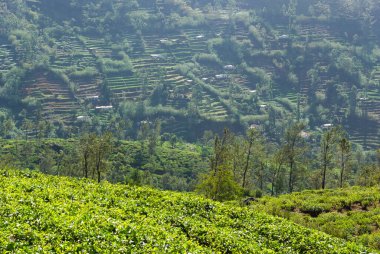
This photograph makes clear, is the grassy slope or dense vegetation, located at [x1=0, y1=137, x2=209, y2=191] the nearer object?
the grassy slope

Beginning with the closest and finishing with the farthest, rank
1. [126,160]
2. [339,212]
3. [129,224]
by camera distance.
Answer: [129,224]
[339,212]
[126,160]

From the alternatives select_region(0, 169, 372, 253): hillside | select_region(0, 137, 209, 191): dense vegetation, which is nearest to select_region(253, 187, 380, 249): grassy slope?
select_region(0, 169, 372, 253): hillside

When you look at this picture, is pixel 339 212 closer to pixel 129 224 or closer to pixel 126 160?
pixel 129 224

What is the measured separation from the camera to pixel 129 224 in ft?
74.3

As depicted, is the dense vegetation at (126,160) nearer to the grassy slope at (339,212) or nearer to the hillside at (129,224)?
the grassy slope at (339,212)

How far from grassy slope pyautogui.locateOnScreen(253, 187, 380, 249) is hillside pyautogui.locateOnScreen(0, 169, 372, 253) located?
Result: 8975 millimetres

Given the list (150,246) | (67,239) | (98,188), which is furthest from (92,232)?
(98,188)

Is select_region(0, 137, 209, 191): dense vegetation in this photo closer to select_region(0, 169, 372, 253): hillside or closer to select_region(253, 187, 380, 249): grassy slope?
select_region(253, 187, 380, 249): grassy slope

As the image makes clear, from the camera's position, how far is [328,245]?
94.6 feet

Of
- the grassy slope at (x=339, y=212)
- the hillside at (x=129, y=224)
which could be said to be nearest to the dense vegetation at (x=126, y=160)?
the grassy slope at (x=339, y=212)

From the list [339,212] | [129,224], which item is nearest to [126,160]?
[339,212]

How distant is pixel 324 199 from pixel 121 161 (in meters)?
115

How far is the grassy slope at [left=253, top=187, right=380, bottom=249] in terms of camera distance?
39619 millimetres

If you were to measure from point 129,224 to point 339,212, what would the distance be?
33.2 meters
